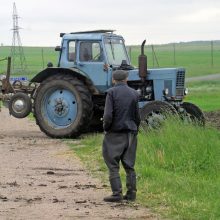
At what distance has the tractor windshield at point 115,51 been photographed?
18472 millimetres

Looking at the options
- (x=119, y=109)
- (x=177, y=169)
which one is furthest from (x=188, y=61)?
(x=119, y=109)

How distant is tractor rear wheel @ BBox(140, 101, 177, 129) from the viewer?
1634 cm

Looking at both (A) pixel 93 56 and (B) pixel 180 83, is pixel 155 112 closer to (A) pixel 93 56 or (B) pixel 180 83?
(B) pixel 180 83

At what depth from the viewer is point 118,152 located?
31.8 feet

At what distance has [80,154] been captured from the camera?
1490 centimetres

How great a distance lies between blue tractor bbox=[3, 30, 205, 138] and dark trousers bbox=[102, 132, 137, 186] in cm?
777

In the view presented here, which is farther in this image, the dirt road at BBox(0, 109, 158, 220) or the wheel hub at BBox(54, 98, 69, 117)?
the wheel hub at BBox(54, 98, 69, 117)

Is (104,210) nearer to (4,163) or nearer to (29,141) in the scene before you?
(4,163)

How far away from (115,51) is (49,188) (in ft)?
28.1

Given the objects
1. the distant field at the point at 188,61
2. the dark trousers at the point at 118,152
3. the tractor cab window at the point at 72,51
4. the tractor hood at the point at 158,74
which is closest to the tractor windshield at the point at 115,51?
the tractor hood at the point at 158,74

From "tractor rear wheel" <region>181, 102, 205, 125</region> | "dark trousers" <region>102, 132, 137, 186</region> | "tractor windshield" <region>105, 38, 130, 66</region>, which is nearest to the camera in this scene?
"dark trousers" <region>102, 132, 137, 186</region>

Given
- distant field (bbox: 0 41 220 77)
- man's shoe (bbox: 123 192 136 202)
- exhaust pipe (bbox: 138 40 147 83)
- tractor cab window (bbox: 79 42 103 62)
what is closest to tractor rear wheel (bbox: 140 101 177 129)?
exhaust pipe (bbox: 138 40 147 83)

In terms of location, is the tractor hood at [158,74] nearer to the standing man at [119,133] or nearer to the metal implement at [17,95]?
the metal implement at [17,95]

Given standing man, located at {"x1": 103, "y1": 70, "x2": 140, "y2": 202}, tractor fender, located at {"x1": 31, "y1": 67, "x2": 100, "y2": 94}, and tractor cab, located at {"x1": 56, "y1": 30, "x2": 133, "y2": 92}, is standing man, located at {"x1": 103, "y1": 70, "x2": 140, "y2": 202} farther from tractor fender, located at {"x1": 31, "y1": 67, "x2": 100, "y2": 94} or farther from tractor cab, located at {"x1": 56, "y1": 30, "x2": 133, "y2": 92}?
tractor cab, located at {"x1": 56, "y1": 30, "x2": 133, "y2": 92}
